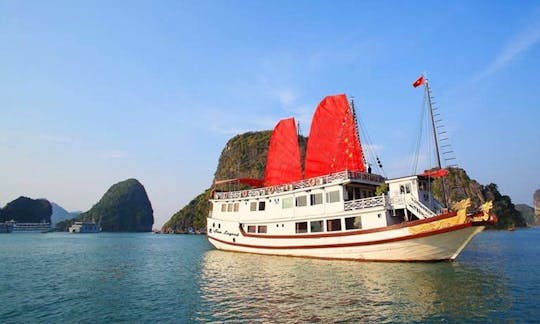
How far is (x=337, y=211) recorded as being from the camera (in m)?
24.9

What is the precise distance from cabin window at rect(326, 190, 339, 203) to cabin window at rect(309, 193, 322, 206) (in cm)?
76

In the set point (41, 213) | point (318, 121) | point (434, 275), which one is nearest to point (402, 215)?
point (434, 275)

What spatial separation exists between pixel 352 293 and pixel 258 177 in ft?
415

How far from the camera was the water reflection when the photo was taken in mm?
11969

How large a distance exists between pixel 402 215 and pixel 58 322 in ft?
67.7

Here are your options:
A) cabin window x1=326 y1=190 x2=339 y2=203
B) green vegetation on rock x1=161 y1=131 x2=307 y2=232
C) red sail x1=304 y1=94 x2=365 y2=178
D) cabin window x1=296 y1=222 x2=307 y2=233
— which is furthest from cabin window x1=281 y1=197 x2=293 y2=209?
green vegetation on rock x1=161 y1=131 x2=307 y2=232

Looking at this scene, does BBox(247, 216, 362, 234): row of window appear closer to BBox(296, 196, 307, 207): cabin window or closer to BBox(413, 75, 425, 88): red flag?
BBox(296, 196, 307, 207): cabin window

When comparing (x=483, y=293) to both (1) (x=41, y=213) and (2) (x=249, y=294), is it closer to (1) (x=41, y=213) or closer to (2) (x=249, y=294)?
(2) (x=249, y=294)

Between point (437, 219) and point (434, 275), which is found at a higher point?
point (437, 219)

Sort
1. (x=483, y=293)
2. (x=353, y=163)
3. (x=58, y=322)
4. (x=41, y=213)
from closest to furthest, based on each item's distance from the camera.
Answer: (x=58, y=322) < (x=483, y=293) < (x=353, y=163) < (x=41, y=213)

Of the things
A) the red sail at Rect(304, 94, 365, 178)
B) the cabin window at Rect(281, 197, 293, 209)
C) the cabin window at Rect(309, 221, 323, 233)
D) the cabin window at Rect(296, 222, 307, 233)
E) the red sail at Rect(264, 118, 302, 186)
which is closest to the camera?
the cabin window at Rect(309, 221, 323, 233)

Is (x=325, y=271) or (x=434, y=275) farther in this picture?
(x=325, y=271)

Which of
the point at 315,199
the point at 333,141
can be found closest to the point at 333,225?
the point at 315,199

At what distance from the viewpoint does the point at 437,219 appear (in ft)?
65.2
